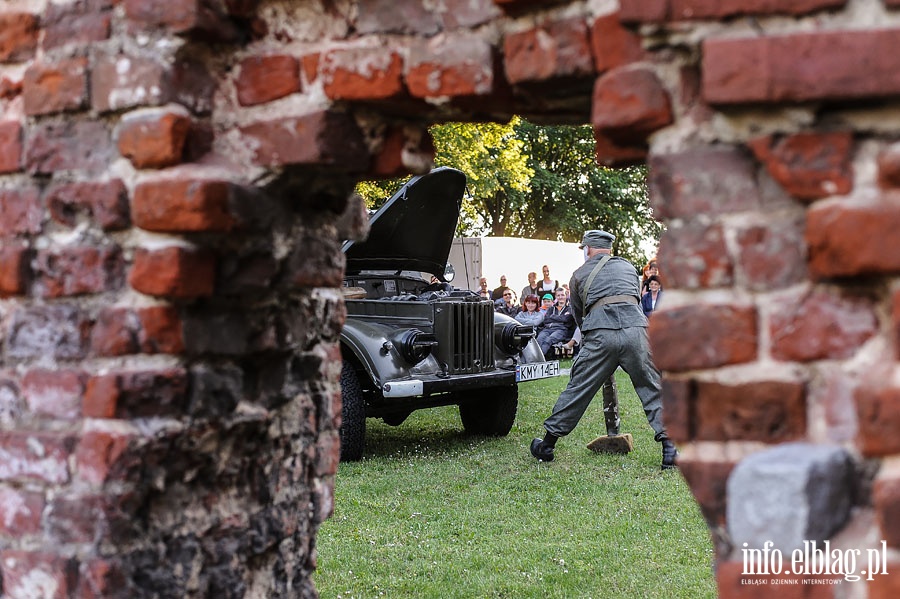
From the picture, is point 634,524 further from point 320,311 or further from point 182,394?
point 182,394

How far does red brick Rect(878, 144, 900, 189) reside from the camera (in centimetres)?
124

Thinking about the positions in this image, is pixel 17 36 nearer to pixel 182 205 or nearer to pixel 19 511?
pixel 182 205

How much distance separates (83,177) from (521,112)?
0.87m

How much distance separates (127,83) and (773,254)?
3.98ft

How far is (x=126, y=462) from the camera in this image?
5.80ft

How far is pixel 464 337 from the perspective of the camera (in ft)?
25.5

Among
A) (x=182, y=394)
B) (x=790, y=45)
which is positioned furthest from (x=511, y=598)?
(x=790, y=45)

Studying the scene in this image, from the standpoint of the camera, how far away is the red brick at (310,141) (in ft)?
5.62

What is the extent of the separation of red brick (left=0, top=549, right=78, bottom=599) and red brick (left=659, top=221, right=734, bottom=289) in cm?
126

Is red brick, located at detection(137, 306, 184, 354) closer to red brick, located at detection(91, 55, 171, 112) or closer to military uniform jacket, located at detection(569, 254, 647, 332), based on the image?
red brick, located at detection(91, 55, 171, 112)

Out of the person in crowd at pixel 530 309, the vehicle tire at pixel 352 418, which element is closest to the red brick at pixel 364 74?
the vehicle tire at pixel 352 418

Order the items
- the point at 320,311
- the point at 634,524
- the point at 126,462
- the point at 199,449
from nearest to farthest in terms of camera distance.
A: 1. the point at 126,462
2. the point at 199,449
3. the point at 320,311
4. the point at 634,524

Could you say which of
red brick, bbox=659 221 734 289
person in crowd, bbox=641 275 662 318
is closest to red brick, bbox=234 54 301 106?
red brick, bbox=659 221 734 289

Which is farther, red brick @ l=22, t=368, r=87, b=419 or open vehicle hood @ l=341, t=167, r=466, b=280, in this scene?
open vehicle hood @ l=341, t=167, r=466, b=280
